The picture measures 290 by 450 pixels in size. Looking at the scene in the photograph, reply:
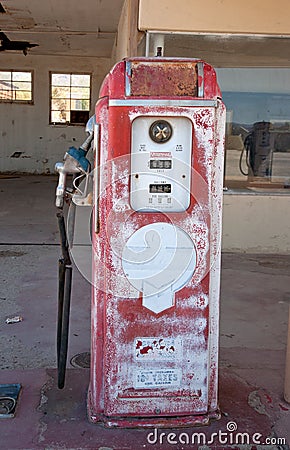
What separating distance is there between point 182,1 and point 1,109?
9248mm

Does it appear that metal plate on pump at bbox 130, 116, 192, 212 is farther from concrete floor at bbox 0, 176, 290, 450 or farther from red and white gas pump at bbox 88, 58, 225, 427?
concrete floor at bbox 0, 176, 290, 450

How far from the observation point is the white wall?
1295cm

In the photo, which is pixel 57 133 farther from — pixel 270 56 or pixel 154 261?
pixel 154 261

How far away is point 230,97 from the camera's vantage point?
5500mm

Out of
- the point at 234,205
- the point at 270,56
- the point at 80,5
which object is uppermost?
the point at 80,5

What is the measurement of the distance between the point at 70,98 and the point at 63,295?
11395 millimetres

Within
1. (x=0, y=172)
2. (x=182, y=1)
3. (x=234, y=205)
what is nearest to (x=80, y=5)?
(x=182, y=1)

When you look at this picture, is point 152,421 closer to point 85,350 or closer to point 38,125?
point 85,350

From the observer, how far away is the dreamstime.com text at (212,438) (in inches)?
82.5

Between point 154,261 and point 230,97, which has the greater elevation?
point 230,97

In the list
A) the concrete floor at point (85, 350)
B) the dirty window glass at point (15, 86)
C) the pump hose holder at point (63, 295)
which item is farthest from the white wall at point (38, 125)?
the pump hose holder at point (63, 295)
